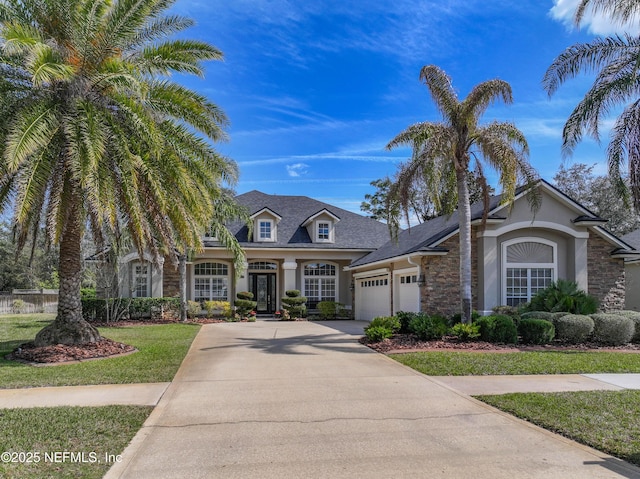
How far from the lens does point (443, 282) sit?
17531 millimetres

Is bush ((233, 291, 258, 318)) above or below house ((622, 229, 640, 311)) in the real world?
below

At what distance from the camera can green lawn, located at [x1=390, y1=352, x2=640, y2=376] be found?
9891mm

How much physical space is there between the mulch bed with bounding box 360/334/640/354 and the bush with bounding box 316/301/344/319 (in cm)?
1147

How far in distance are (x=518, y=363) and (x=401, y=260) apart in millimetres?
9268

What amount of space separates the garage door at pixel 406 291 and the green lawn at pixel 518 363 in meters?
6.50

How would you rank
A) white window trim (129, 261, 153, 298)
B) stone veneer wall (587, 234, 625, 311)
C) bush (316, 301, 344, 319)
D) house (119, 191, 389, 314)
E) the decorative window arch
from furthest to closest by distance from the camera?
bush (316, 301, 344, 319) < house (119, 191, 389, 314) < white window trim (129, 261, 153, 298) < stone veneer wall (587, 234, 625, 311) < the decorative window arch

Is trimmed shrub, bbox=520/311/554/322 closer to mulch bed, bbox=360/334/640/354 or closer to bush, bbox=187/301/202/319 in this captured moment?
mulch bed, bbox=360/334/640/354

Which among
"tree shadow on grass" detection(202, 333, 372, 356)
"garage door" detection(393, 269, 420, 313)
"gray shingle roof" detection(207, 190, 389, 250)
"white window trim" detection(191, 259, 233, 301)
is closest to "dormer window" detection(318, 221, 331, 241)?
"gray shingle roof" detection(207, 190, 389, 250)

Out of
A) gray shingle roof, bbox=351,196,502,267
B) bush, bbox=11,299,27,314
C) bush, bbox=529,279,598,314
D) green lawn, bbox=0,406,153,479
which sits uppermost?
gray shingle roof, bbox=351,196,502,267

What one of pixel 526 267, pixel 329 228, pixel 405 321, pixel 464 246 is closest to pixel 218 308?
pixel 329 228

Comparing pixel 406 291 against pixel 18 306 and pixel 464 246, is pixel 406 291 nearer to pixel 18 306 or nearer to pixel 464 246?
pixel 464 246

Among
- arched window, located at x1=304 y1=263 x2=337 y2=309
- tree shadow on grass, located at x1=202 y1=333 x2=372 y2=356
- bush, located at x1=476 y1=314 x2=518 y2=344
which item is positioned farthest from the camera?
arched window, located at x1=304 y1=263 x2=337 y2=309

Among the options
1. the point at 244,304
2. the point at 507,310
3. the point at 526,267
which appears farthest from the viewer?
the point at 244,304

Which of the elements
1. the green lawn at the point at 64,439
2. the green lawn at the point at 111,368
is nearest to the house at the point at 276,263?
the green lawn at the point at 111,368
